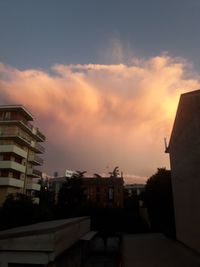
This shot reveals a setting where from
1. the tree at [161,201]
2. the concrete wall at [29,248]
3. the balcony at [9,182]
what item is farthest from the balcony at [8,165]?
the concrete wall at [29,248]

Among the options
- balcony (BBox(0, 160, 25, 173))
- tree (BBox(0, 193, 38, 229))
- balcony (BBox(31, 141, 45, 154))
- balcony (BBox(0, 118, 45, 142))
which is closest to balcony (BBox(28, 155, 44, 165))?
balcony (BBox(31, 141, 45, 154))

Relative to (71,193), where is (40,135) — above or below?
above

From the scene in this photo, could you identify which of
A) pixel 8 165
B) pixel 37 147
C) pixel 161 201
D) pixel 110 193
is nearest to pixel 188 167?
pixel 161 201

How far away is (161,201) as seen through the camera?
28312 millimetres

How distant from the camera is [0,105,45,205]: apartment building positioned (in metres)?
34.9

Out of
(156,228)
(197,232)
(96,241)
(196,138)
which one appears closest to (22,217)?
(96,241)

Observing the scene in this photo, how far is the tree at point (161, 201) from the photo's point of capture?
89.7 ft

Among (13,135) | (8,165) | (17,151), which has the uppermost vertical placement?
(13,135)

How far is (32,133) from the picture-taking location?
4238 cm

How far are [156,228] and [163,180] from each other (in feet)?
19.3

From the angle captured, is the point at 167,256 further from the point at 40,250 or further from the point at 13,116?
the point at 13,116

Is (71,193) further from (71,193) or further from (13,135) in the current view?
(13,135)

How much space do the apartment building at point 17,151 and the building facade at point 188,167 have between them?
2243cm

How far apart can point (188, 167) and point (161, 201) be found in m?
13.3
